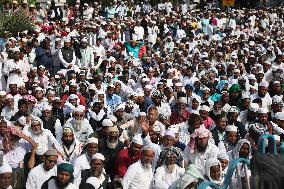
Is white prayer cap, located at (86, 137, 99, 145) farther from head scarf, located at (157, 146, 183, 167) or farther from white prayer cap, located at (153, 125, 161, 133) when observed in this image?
white prayer cap, located at (153, 125, 161, 133)

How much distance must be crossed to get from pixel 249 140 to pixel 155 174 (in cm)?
158

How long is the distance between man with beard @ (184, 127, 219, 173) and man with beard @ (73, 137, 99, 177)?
1176mm

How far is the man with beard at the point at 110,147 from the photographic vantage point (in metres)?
7.77

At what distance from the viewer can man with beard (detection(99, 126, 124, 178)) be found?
25.5 ft

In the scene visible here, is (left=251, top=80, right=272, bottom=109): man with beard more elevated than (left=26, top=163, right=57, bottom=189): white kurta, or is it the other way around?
(left=26, top=163, right=57, bottom=189): white kurta

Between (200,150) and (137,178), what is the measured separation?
1083mm

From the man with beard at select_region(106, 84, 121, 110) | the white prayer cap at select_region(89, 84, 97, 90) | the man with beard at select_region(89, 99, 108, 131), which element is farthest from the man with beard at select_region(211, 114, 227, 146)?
the white prayer cap at select_region(89, 84, 97, 90)

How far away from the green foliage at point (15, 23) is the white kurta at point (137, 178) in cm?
1082

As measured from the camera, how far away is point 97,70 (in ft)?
45.5

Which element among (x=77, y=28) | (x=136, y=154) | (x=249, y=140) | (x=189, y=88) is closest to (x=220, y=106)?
(x=189, y=88)

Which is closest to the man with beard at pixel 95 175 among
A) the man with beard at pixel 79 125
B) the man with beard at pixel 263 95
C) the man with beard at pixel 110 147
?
the man with beard at pixel 110 147

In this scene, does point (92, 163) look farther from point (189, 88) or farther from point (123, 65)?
point (123, 65)

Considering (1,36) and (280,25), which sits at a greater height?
(1,36)

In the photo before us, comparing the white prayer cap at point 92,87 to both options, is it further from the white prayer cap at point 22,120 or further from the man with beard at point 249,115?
the man with beard at point 249,115
